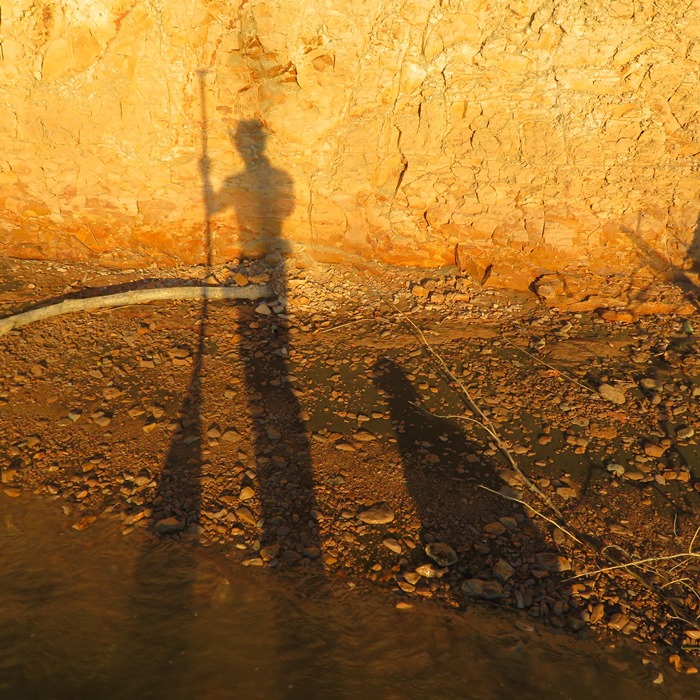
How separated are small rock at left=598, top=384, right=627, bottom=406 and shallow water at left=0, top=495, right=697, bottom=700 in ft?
5.87

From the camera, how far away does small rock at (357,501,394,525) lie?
3133 mm

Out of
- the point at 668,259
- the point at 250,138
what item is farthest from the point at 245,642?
the point at 668,259

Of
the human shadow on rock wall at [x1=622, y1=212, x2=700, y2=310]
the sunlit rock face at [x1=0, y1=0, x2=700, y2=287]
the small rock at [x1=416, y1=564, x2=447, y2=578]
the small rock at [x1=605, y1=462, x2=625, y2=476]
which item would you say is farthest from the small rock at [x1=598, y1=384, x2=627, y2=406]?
the small rock at [x1=416, y1=564, x2=447, y2=578]

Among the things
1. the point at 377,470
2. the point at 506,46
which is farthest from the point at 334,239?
the point at 377,470

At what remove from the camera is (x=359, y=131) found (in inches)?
196

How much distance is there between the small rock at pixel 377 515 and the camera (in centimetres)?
313

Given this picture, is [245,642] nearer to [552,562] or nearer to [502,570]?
[502,570]

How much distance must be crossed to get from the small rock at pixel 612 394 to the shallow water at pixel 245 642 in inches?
70.4

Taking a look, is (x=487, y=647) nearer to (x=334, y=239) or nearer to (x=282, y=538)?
(x=282, y=538)

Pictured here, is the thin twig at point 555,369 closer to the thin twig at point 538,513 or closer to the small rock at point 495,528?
the thin twig at point 538,513

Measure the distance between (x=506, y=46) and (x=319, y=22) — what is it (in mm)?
1527

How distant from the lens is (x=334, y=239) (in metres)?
Answer: 5.31

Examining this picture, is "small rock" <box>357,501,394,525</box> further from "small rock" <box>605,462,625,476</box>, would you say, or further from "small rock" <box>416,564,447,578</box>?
"small rock" <box>605,462,625,476</box>

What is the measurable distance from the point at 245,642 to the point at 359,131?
161 inches
